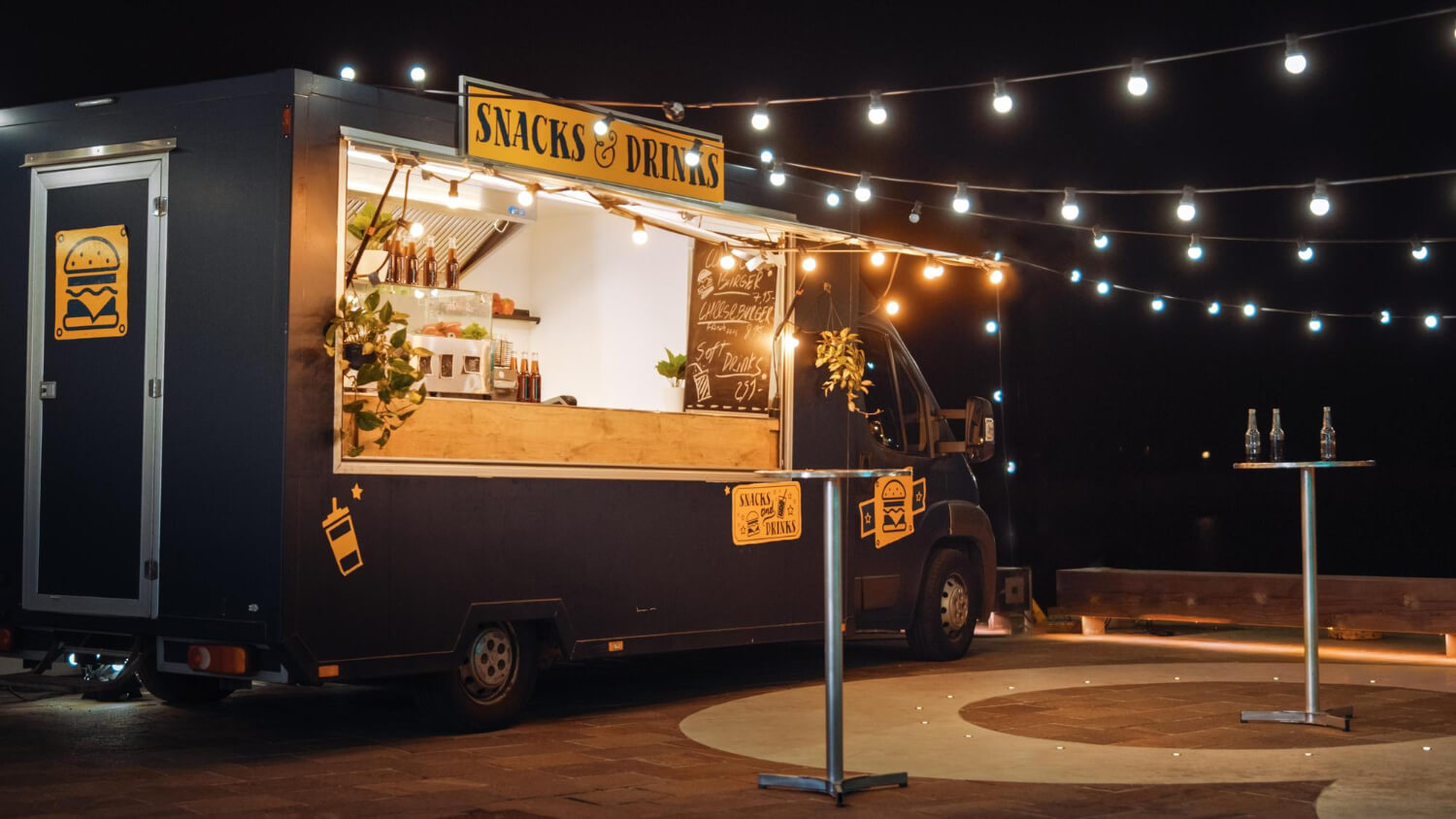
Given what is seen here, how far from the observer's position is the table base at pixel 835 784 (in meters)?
5.62

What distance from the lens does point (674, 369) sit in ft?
30.9

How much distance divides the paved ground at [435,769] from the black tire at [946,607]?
147cm

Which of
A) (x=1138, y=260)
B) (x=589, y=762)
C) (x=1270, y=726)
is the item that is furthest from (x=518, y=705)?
(x=1138, y=260)

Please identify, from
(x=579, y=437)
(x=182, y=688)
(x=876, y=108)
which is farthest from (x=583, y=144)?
(x=182, y=688)

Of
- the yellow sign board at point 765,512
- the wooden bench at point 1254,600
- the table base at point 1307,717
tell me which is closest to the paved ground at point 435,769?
the table base at point 1307,717

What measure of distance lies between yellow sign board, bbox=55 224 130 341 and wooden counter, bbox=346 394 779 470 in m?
1.29

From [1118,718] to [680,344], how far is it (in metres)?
3.41

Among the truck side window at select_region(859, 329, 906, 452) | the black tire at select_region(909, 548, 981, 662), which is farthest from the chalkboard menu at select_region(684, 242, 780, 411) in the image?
the black tire at select_region(909, 548, 981, 662)

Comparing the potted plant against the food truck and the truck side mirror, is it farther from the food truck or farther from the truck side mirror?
the truck side mirror

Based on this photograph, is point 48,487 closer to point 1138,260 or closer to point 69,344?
point 69,344

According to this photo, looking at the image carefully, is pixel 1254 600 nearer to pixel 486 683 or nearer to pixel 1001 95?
pixel 1001 95

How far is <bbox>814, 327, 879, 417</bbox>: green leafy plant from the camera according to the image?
31.5 ft

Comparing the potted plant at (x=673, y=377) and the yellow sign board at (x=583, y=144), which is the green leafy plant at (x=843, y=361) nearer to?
the potted plant at (x=673, y=377)

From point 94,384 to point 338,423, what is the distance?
1.21 m
